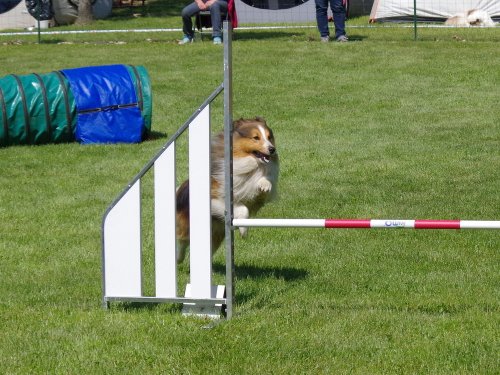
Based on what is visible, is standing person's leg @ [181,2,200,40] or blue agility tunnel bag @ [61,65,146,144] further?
standing person's leg @ [181,2,200,40]

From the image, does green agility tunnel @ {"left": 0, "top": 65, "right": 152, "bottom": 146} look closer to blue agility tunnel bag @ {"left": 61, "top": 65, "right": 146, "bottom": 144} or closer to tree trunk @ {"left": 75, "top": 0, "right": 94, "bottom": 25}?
blue agility tunnel bag @ {"left": 61, "top": 65, "right": 146, "bottom": 144}

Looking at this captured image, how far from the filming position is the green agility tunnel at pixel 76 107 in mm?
11945

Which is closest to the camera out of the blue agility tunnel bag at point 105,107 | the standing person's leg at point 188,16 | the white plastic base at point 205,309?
the white plastic base at point 205,309

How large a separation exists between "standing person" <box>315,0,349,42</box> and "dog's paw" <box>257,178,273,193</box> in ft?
39.5

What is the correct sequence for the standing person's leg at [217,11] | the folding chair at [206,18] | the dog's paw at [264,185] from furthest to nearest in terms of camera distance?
the folding chair at [206,18], the standing person's leg at [217,11], the dog's paw at [264,185]

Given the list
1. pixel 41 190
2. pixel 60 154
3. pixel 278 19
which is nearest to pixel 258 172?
pixel 41 190

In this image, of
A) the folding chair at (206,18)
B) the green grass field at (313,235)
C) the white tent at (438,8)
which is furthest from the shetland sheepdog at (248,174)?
the white tent at (438,8)

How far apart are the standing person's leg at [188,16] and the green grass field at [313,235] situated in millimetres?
1036

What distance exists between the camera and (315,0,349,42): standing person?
730 inches

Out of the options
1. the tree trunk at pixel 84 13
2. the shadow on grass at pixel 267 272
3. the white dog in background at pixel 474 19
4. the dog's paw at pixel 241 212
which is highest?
the dog's paw at pixel 241 212

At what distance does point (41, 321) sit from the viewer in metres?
5.73

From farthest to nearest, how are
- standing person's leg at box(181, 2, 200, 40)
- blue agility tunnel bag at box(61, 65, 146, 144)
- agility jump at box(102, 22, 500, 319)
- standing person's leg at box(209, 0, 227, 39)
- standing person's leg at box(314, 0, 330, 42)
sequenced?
standing person's leg at box(181, 2, 200, 40) < standing person's leg at box(209, 0, 227, 39) < standing person's leg at box(314, 0, 330, 42) < blue agility tunnel bag at box(61, 65, 146, 144) < agility jump at box(102, 22, 500, 319)

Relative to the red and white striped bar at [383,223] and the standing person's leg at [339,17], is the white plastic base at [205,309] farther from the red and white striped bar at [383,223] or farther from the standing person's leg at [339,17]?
the standing person's leg at [339,17]

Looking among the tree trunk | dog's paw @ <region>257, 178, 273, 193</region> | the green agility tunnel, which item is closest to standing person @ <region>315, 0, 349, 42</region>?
the green agility tunnel
